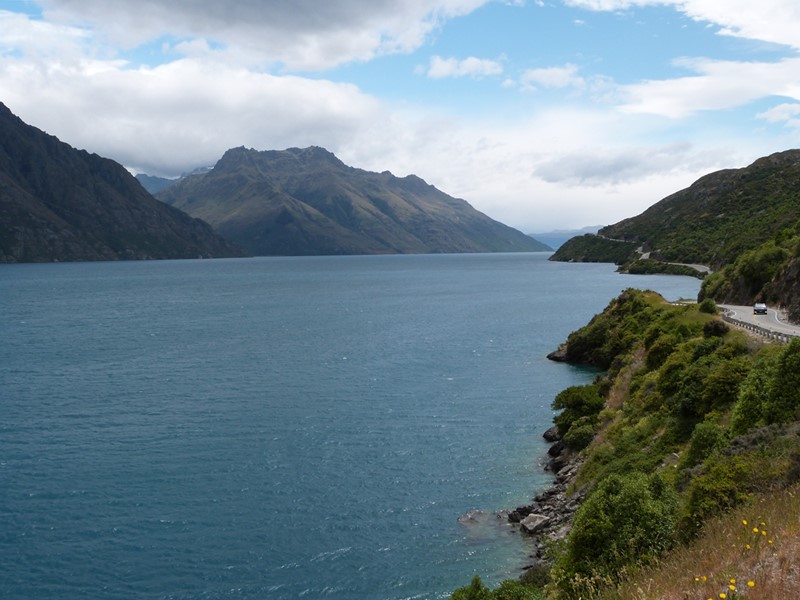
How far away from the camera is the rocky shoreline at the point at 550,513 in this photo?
3259cm

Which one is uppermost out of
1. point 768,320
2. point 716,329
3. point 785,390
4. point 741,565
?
point 716,329

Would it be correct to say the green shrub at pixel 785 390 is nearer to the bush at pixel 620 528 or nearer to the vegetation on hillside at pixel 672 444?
the vegetation on hillside at pixel 672 444

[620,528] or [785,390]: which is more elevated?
[785,390]

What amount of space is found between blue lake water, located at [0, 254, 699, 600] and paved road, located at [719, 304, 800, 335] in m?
19.2

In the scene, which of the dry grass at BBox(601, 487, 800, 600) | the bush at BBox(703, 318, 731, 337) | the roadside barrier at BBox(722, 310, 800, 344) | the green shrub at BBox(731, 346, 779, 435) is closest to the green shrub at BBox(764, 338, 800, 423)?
the green shrub at BBox(731, 346, 779, 435)

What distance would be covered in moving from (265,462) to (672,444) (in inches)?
1102

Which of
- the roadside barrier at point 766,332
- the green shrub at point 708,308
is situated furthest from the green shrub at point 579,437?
the green shrub at point 708,308

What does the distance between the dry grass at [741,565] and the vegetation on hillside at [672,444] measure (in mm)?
219

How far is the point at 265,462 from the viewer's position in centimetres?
4638

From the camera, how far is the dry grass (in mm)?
10773

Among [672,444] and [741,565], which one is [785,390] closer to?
[672,444]

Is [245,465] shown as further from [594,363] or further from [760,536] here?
[594,363]

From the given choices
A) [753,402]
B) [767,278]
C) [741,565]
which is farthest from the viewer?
[767,278]

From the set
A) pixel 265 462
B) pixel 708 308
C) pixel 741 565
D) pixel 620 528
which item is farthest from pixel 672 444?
pixel 708 308
